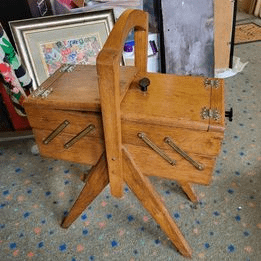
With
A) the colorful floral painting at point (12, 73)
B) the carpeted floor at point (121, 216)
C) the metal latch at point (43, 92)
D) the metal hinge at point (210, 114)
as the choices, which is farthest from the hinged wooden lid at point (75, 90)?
the carpeted floor at point (121, 216)

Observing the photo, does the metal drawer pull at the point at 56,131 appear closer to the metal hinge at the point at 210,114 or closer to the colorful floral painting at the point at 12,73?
the metal hinge at the point at 210,114

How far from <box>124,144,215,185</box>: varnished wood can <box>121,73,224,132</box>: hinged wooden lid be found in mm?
105

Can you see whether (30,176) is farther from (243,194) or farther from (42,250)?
(243,194)

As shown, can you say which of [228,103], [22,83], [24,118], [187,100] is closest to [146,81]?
[187,100]

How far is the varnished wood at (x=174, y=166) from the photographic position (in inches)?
28.3

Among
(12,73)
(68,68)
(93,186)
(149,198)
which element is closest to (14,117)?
(12,73)

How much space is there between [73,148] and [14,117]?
88cm

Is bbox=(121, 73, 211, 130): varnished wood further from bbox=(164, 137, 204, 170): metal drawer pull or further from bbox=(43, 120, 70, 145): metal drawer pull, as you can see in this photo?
bbox=(43, 120, 70, 145): metal drawer pull

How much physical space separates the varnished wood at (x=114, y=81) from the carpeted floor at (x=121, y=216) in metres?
0.34

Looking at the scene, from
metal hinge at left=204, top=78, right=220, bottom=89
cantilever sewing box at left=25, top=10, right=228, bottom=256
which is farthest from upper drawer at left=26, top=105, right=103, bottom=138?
metal hinge at left=204, top=78, right=220, bottom=89

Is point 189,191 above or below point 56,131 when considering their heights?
below

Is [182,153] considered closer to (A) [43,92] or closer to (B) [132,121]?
(B) [132,121]

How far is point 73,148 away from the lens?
820mm

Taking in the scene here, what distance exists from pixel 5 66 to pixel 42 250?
2.66 ft
